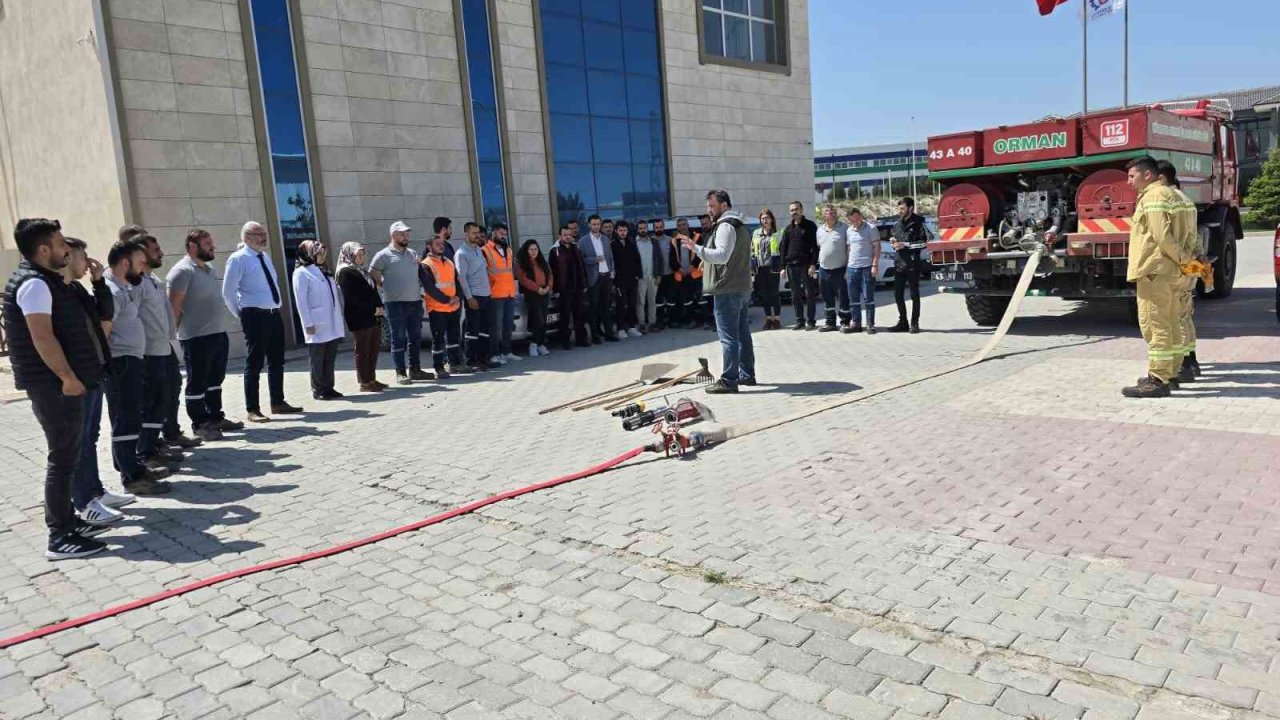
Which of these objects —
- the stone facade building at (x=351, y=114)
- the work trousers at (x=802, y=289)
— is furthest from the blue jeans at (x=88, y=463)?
the work trousers at (x=802, y=289)

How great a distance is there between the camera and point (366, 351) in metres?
9.96

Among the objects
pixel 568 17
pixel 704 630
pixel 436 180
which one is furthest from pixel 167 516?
pixel 568 17

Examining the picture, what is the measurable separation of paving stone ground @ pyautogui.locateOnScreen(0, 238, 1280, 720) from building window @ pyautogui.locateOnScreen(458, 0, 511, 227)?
11232 mm

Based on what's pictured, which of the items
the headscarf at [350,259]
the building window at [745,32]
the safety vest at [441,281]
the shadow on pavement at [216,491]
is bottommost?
the shadow on pavement at [216,491]

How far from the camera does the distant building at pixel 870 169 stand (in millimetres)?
80438

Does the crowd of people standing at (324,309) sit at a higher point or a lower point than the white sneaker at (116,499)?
higher

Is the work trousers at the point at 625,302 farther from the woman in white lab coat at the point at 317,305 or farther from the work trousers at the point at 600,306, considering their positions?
the woman in white lab coat at the point at 317,305

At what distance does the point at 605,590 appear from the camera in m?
3.98

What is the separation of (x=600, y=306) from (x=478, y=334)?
9.30ft

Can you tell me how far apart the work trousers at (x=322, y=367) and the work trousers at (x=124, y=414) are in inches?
124

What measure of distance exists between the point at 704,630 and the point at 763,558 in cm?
81

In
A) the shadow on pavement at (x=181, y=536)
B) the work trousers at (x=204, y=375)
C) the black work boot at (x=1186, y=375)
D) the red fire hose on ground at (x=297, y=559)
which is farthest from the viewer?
the work trousers at (x=204, y=375)

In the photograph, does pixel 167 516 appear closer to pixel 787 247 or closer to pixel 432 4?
pixel 787 247

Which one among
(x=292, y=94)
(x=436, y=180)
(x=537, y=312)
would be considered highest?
(x=292, y=94)
